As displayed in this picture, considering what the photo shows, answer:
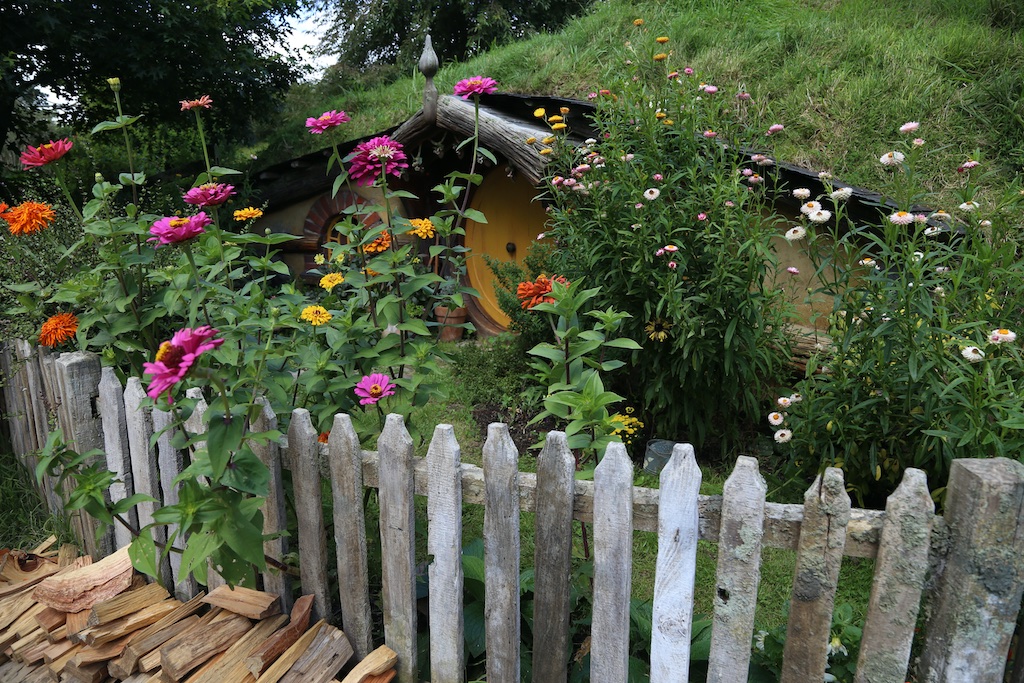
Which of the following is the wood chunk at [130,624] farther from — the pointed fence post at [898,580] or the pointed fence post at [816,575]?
the pointed fence post at [898,580]

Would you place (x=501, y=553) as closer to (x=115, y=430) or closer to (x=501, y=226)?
(x=115, y=430)

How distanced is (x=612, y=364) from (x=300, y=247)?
8178 mm

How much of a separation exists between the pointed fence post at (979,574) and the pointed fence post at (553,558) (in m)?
0.94

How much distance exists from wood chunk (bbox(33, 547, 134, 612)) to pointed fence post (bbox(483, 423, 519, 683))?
1.53 metres

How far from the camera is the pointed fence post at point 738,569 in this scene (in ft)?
5.63

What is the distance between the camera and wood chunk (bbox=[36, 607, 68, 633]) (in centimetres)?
261

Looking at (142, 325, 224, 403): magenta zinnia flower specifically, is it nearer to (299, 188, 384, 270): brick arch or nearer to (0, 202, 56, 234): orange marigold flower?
(0, 202, 56, 234): orange marigold flower

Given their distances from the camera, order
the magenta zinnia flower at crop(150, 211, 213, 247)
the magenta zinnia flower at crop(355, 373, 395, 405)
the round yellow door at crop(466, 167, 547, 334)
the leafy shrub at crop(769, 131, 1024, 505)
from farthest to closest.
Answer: the round yellow door at crop(466, 167, 547, 334)
the leafy shrub at crop(769, 131, 1024, 505)
the magenta zinnia flower at crop(355, 373, 395, 405)
the magenta zinnia flower at crop(150, 211, 213, 247)

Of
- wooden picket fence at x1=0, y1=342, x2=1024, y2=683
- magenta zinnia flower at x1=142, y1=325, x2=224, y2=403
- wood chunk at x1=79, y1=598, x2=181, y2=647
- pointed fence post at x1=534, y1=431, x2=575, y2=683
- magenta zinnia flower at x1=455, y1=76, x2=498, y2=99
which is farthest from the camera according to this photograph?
magenta zinnia flower at x1=455, y1=76, x2=498, y2=99

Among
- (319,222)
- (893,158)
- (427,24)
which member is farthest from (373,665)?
(427,24)

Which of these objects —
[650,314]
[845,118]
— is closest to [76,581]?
[650,314]

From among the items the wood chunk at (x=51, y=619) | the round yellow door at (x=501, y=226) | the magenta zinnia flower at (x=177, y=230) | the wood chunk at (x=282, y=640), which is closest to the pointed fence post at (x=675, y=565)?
the wood chunk at (x=282, y=640)

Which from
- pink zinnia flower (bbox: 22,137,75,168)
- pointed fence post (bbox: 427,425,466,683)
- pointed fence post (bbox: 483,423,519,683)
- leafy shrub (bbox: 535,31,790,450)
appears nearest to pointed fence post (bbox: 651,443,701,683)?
pointed fence post (bbox: 483,423,519,683)

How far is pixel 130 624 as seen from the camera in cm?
246
